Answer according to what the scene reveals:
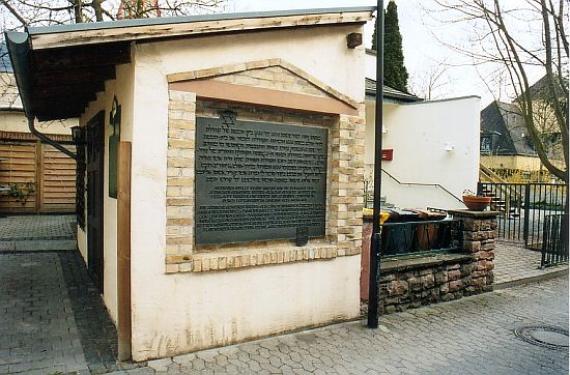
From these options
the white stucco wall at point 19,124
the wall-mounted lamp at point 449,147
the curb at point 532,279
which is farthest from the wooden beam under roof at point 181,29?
the white stucco wall at point 19,124

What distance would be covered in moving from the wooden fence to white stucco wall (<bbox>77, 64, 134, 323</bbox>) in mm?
10444

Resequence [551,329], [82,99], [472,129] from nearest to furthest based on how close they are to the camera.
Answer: [551,329] < [82,99] < [472,129]

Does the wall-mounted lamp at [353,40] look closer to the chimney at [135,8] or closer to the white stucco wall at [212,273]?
the white stucco wall at [212,273]

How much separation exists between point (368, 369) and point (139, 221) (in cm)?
250

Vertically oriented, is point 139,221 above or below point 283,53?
below

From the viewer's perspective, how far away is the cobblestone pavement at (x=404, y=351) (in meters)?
4.00

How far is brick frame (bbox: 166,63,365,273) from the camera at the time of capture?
159 inches

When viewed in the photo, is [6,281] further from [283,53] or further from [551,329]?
[551,329]

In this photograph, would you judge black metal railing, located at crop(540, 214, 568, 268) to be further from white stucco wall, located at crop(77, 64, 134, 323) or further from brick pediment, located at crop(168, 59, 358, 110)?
white stucco wall, located at crop(77, 64, 134, 323)

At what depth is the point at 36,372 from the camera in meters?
3.72

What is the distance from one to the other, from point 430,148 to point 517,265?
6.87 m

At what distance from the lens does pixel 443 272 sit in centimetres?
618

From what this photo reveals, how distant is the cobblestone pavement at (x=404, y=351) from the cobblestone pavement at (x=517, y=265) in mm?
1814

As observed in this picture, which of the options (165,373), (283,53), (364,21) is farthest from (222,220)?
(364,21)
